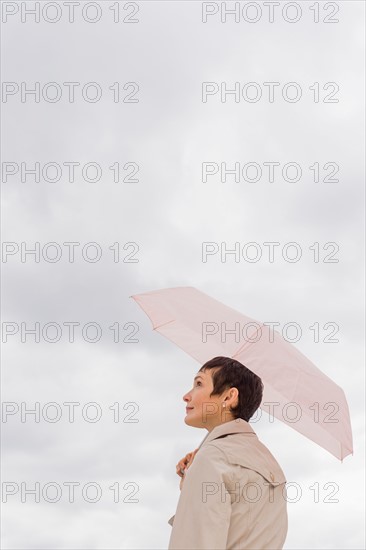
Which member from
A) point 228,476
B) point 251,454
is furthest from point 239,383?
point 228,476

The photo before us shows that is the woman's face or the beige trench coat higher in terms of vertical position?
the woman's face

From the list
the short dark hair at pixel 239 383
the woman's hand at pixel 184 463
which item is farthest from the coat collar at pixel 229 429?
the woman's hand at pixel 184 463

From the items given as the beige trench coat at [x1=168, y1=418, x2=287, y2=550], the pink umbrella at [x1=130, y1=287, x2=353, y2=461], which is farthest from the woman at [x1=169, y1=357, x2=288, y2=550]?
the pink umbrella at [x1=130, y1=287, x2=353, y2=461]

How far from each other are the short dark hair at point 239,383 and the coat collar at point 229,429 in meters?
0.11

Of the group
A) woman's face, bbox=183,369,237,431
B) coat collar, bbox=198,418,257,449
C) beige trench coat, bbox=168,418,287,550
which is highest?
woman's face, bbox=183,369,237,431

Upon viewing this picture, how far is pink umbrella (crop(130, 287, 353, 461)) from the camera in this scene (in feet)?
17.9

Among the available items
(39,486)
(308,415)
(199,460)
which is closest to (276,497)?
(199,460)

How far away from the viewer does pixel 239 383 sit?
5.11 m

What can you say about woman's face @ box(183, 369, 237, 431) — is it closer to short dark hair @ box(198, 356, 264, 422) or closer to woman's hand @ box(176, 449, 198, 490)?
short dark hair @ box(198, 356, 264, 422)

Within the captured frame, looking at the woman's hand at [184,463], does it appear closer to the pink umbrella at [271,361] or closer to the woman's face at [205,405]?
the woman's face at [205,405]

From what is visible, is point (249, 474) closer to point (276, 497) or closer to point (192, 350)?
point (276, 497)

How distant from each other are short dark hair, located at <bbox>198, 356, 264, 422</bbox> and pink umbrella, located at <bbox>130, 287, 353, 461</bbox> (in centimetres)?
11

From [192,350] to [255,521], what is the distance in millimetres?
1705

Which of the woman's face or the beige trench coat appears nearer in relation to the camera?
the beige trench coat
